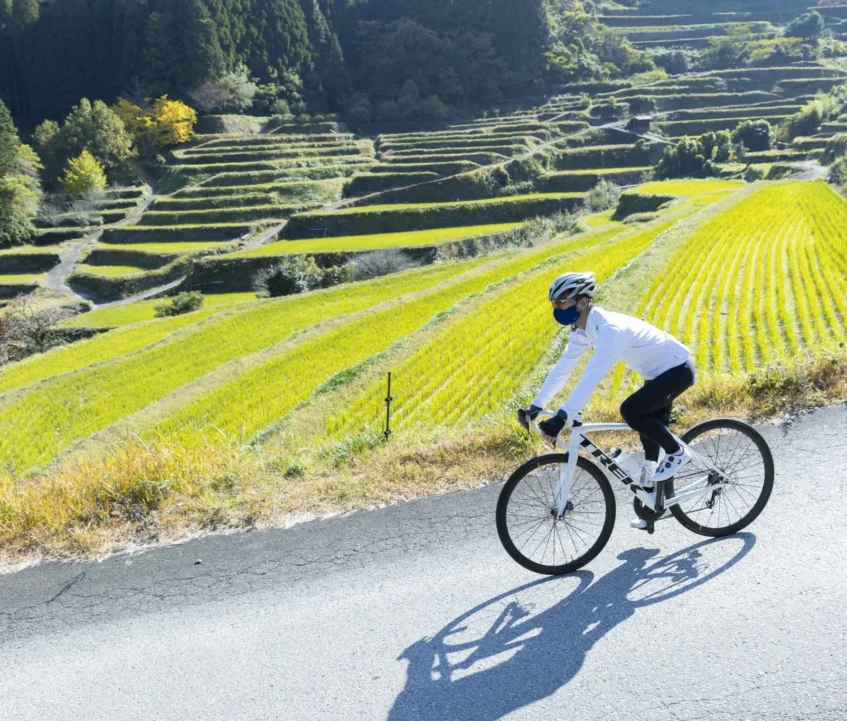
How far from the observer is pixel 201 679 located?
13.7 feet

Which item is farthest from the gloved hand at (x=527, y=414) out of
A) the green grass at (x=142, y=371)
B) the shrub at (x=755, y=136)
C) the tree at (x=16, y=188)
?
the shrub at (x=755, y=136)

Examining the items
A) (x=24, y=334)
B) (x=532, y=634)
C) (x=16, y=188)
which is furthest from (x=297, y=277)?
(x=532, y=634)

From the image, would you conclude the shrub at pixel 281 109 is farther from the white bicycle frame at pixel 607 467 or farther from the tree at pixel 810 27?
the white bicycle frame at pixel 607 467

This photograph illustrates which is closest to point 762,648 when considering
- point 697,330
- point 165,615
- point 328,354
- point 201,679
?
point 201,679

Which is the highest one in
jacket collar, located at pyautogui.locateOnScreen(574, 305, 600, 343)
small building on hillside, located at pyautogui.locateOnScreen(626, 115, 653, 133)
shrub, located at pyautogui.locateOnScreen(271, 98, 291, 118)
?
shrub, located at pyautogui.locateOnScreen(271, 98, 291, 118)

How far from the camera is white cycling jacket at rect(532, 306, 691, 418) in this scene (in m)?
Answer: 4.70

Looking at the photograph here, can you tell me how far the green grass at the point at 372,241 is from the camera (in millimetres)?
52656

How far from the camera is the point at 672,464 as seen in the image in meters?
5.11

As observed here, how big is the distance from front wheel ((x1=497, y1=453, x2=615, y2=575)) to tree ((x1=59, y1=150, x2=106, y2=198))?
79448 mm

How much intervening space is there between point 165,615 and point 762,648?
398 centimetres

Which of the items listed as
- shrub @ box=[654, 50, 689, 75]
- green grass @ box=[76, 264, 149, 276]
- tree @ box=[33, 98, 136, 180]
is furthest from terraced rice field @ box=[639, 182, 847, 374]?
shrub @ box=[654, 50, 689, 75]

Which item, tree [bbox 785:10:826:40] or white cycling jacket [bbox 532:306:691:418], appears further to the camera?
tree [bbox 785:10:826:40]

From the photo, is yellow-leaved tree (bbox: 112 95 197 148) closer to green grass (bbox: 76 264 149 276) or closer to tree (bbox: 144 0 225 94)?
tree (bbox: 144 0 225 94)

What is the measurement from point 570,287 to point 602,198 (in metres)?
61.2
